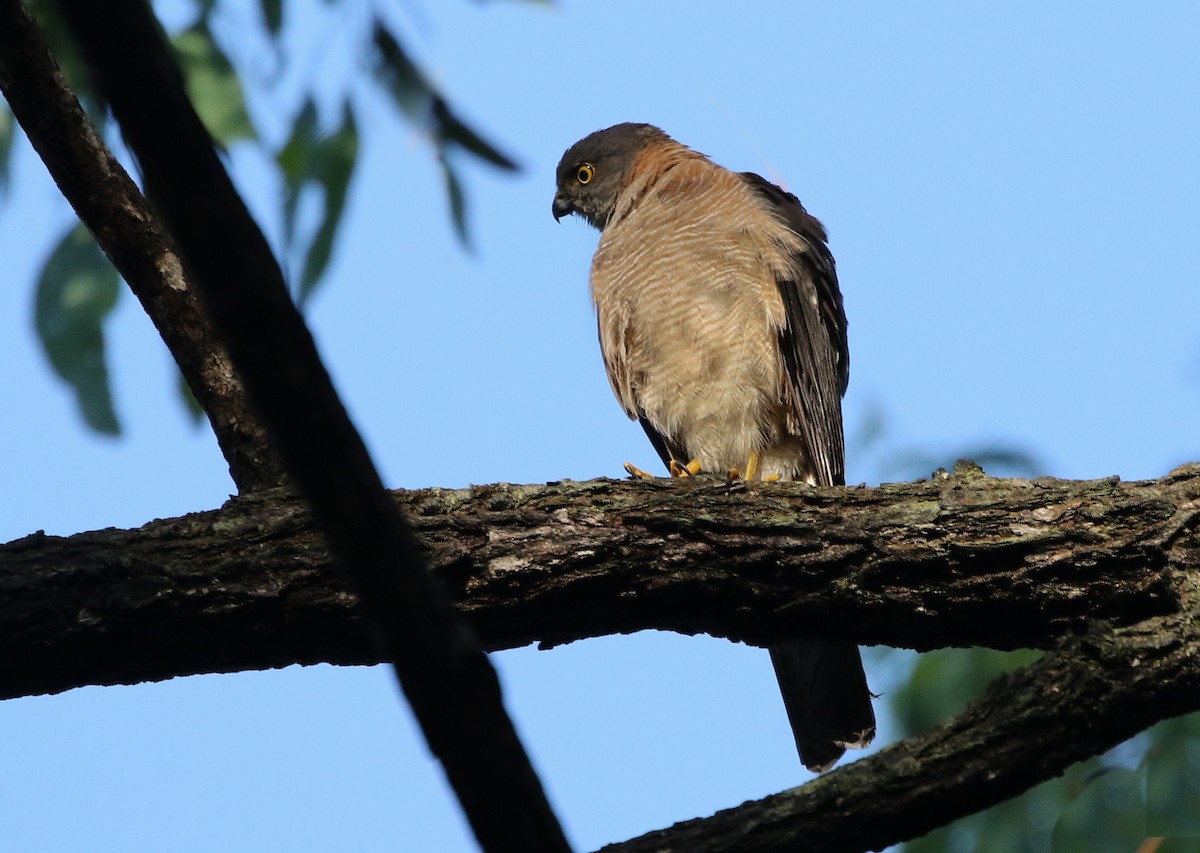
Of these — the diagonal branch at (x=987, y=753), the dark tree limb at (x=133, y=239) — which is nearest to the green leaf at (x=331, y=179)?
the dark tree limb at (x=133, y=239)

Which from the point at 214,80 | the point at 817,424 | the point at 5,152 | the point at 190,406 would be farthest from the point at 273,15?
the point at 817,424

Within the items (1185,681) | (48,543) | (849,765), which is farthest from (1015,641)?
(48,543)

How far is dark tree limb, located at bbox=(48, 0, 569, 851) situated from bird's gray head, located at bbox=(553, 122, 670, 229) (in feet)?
16.1

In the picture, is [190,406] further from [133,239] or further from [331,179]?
[331,179]

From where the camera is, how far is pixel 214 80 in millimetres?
4227

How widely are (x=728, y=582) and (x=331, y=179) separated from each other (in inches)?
89.5

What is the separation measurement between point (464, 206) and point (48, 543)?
200cm

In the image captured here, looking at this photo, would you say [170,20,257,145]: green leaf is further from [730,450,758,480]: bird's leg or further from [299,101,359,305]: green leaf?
[730,450,758,480]: bird's leg

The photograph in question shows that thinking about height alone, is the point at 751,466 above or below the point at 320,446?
above

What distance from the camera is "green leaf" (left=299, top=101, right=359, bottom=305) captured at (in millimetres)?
4270

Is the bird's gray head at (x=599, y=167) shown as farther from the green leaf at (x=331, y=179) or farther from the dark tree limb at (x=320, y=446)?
the dark tree limb at (x=320, y=446)

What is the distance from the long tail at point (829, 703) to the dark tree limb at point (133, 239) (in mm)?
1766

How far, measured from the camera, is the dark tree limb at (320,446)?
1.36m

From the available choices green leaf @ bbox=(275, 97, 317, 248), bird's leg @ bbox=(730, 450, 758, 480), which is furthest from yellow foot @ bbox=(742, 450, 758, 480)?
green leaf @ bbox=(275, 97, 317, 248)
